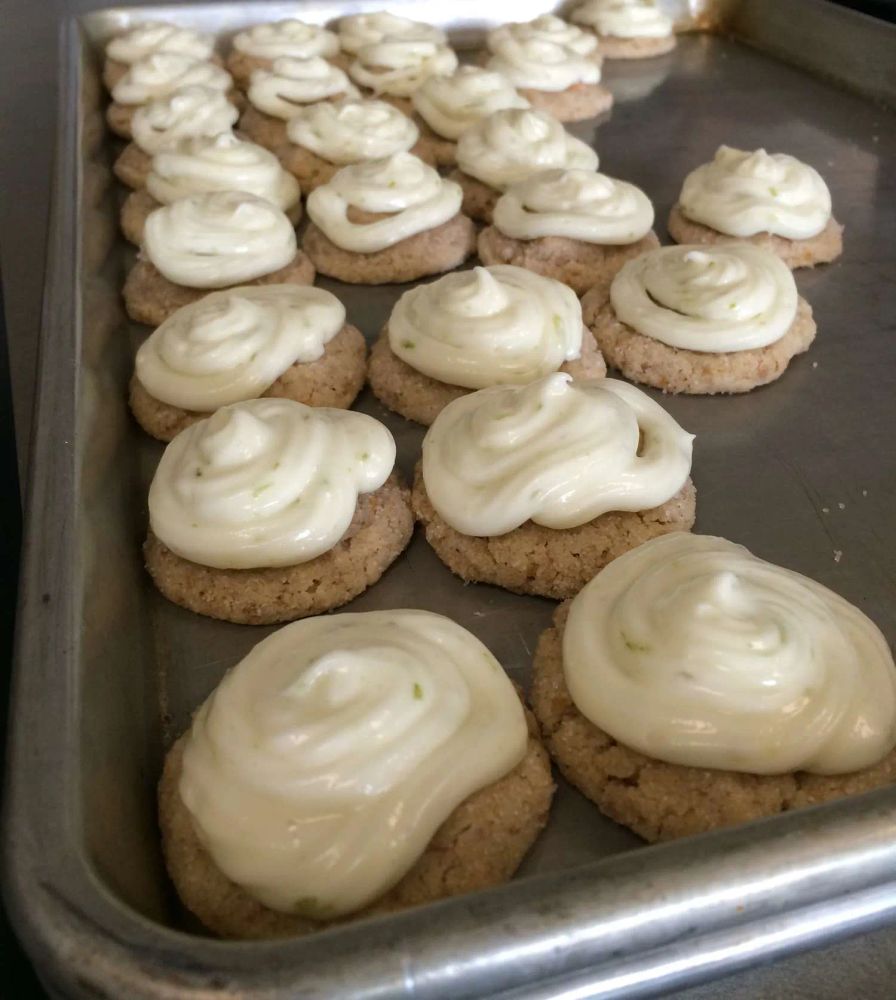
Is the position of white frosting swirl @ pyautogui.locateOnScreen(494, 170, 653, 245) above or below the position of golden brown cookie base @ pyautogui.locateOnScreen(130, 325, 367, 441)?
above

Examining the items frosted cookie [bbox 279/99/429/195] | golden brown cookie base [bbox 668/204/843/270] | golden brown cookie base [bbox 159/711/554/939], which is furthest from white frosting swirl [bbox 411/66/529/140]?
golden brown cookie base [bbox 159/711/554/939]

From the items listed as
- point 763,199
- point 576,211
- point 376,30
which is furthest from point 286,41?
point 763,199

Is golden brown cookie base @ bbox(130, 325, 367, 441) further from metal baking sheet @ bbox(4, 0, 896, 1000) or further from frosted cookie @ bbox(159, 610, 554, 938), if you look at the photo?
frosted cookie @ bbox(159, 610, 554, 938)

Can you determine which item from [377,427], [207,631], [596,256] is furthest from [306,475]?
[596,256]

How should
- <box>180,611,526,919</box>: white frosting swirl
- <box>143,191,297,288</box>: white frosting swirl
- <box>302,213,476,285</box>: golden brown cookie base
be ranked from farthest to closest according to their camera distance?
<box>302,213,476,285</box>: golden brown cookie base < <box>143,191,297,288</box>: white frosting swirl < <box>180,611,526,919</box>: white frosting swirl

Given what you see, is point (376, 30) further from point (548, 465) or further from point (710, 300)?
point (548, 465)

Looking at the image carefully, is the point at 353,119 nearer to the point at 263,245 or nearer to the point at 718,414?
the point at 263,245
